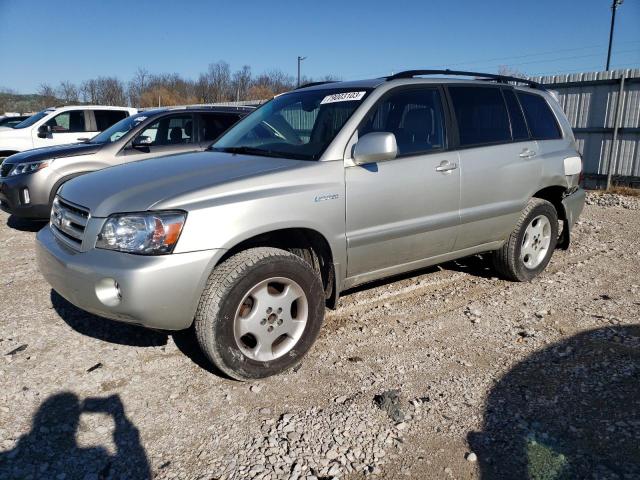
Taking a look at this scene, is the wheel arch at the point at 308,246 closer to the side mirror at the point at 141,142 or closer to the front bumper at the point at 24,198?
the side mirror at the point at 141,142

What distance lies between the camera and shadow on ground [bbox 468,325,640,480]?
2.27 m

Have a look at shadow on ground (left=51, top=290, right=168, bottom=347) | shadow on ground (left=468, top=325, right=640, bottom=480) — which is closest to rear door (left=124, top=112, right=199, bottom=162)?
shadow on ground (left=51, top=290, right=168, bottom=347)

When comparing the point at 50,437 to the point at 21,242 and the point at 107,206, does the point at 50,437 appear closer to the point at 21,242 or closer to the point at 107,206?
the point at 107,206

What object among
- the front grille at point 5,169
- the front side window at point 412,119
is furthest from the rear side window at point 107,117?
the front side window at point 412,119

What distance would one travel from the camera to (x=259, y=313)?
2971mm

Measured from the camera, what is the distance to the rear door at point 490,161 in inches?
156

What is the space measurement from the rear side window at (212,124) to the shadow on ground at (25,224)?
2.65 meters

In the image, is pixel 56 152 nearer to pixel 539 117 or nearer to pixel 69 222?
pixel 69 222

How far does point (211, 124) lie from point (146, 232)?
5232 mm

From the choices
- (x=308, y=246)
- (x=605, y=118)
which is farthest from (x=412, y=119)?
(x=605, y=118)

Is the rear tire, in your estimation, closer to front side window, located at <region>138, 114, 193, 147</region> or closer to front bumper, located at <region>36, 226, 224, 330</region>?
front bumper, located at <region>36, 226, 224, 330</region>

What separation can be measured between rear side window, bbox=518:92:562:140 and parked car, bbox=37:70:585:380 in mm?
25

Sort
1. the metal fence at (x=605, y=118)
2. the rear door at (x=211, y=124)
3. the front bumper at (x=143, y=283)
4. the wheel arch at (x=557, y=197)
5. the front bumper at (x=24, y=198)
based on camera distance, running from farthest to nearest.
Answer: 1. the metal fence at (x=605, y=118)
2. the rear door at (x=211, y=124)
3. the front bumper at (x=24, y=198)
4. the wheel arch at (x=557, y=197)
5. the front bumper at (x=143, y=283)

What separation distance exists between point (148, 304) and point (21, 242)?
4672mm
